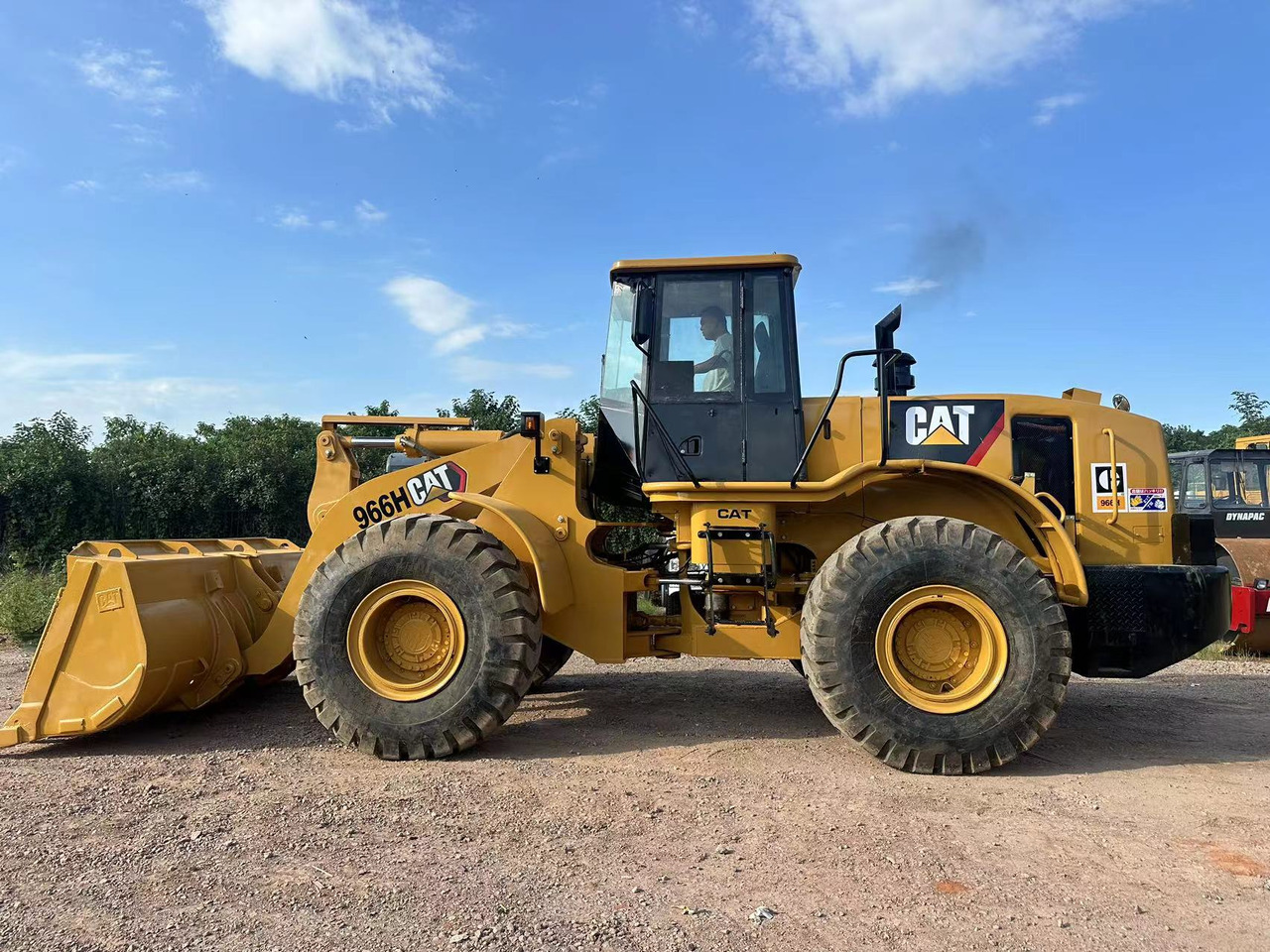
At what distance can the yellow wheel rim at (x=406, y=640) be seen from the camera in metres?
4.99

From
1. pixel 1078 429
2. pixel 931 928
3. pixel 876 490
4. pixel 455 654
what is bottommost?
pixel 931 928

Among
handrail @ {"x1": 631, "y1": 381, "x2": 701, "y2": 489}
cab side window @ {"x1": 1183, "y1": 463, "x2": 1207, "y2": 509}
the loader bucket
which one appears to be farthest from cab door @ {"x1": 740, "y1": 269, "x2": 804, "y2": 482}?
cab side window @ {"x1": 1183, "y1": 463, "x2": 1207, "y2": 509}

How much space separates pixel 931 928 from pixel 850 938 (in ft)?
1.00

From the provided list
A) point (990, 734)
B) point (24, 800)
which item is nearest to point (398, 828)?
point (24, 800)

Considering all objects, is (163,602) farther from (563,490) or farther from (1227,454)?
(1227,454)

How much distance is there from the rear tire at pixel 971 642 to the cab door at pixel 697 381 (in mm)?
1002

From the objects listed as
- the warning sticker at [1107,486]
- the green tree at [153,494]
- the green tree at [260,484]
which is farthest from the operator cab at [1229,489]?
the green tree at [153,494]

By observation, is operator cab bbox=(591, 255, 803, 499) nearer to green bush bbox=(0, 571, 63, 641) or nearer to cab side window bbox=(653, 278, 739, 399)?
cab side window bbox=(653, 278, 739, 399)

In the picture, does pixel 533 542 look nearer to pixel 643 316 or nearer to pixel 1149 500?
pixel 643 316

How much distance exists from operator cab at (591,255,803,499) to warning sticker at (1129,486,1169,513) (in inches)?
83.2

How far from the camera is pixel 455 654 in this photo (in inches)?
197

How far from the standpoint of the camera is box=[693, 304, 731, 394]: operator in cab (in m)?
5.45

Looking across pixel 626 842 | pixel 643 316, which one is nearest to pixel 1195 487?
pixel 643 316

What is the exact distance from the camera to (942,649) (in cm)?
484
